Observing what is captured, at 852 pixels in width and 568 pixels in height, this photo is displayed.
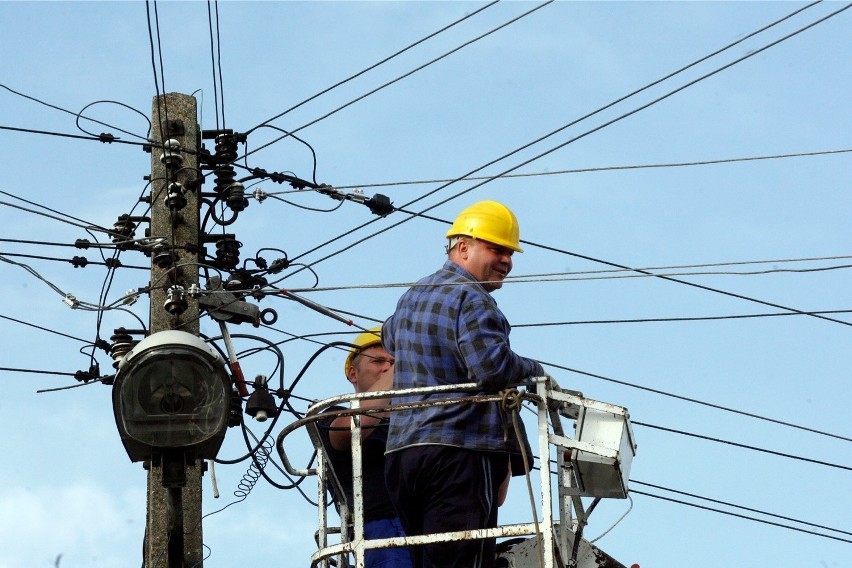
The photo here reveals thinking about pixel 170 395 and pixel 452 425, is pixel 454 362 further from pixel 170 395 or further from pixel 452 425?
pixel 170 395

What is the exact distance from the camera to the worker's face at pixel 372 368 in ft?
33.0

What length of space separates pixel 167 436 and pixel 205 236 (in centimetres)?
235

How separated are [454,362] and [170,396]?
2032 millimetres

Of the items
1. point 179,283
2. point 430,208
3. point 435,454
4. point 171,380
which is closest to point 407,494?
point 435,454

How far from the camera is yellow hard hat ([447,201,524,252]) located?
8992 mm

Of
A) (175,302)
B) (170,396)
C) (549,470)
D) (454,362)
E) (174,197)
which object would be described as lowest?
(549,470)

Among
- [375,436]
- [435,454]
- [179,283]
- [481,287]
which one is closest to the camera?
[435,454]

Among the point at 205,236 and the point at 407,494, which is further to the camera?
the point at 205,236

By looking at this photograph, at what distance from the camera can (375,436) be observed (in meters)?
9.38

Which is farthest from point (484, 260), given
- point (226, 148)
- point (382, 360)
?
point (226, 148)

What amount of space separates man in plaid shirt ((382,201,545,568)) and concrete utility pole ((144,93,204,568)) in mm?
1965

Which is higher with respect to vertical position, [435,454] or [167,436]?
[167,436]

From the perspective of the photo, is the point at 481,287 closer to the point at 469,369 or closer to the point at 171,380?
the point at 469,369

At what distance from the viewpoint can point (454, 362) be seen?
841cm
